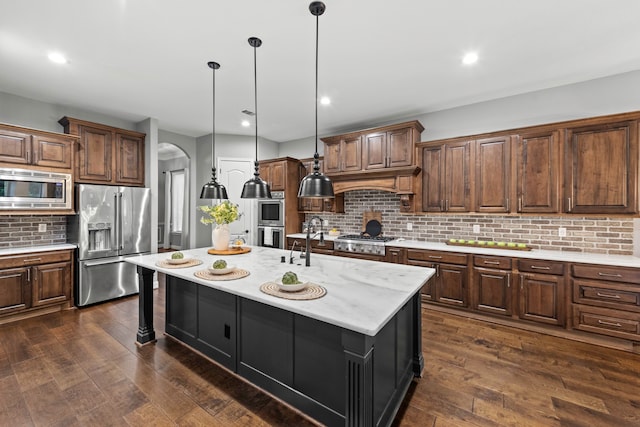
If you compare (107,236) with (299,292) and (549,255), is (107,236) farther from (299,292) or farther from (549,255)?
(549,255)

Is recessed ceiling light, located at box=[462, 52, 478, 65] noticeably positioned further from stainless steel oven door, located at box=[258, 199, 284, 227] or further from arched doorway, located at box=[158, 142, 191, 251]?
arched doorway, located at box=[158, 142, 191, 251]

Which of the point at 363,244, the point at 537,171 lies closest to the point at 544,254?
the point at 537,171

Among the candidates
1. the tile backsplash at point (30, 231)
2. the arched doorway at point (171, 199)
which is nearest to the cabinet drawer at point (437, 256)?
the tile backsplash at point (30, 231)

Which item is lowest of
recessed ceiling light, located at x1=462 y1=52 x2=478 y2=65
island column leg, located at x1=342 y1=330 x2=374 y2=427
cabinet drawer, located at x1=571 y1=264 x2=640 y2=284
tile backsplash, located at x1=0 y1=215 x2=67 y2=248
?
island column leg, located at x1=342 y1=330 x2=374 y2=427

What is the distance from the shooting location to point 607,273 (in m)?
2.78

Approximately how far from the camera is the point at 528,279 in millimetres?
3164

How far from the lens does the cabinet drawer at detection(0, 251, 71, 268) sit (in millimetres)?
3328

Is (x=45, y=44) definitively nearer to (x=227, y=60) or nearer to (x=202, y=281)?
(x=227, y=60)

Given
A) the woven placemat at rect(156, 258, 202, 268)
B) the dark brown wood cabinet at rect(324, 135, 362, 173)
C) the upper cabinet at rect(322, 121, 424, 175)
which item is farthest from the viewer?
the dark brown wood cabinet at rect(324, 135, 362, 173)

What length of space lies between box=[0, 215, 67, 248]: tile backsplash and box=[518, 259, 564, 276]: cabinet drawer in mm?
6055

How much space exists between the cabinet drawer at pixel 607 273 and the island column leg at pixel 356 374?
9.09 feet

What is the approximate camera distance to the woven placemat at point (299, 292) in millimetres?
1675

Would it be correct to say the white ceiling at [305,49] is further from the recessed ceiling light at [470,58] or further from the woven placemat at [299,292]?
the woven placemat at [299,292]

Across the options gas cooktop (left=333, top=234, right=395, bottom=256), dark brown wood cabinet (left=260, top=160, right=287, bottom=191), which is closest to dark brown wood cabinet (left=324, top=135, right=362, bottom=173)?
dark brown wood cabinet (left=260, top=160, right=287, bottom=191)
